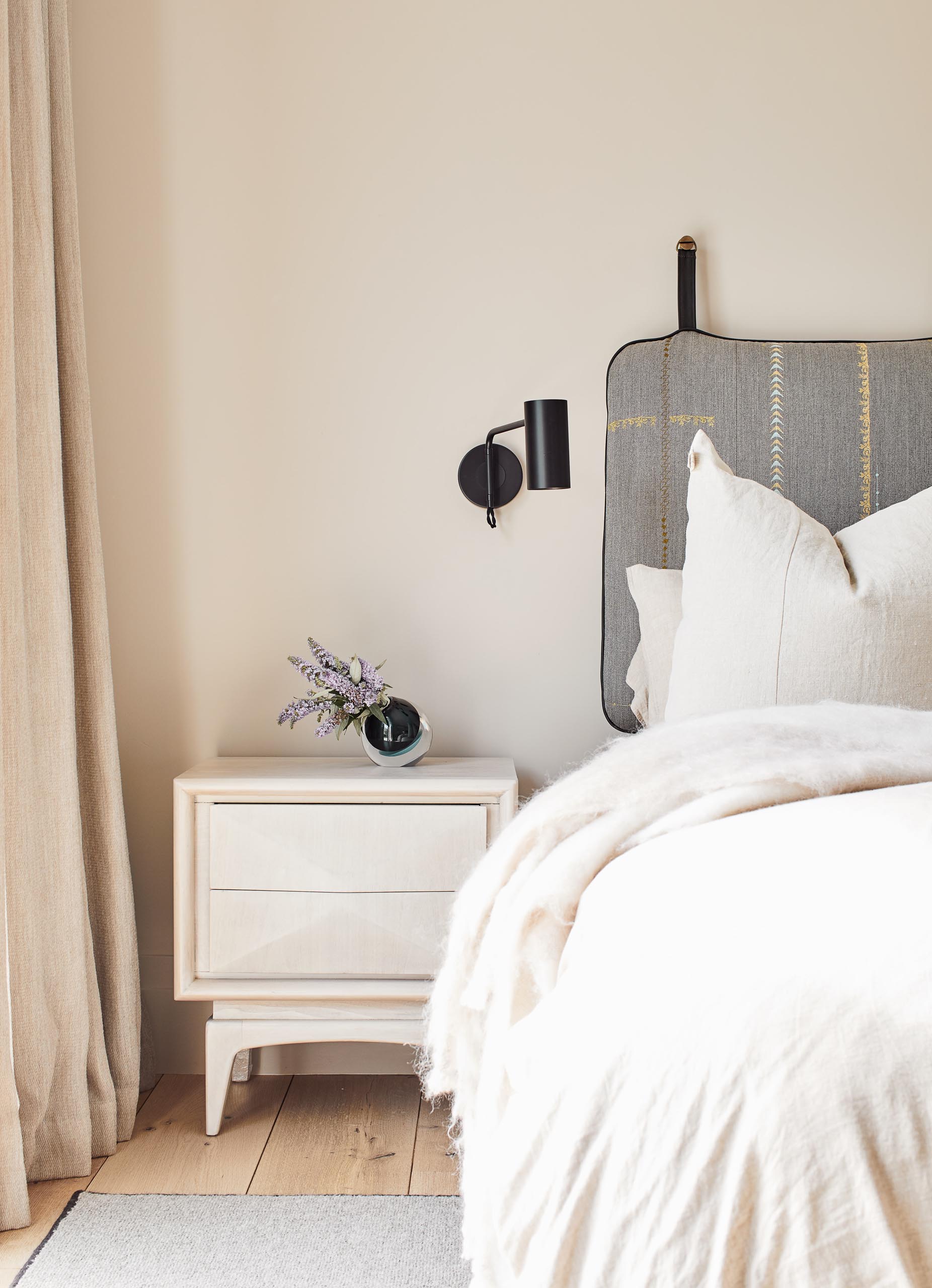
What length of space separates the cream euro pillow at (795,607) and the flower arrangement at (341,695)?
1.87 ft

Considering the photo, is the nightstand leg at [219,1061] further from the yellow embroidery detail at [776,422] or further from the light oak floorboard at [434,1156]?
the yellow embroidery detail at [776,422]

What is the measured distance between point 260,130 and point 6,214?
64 cm

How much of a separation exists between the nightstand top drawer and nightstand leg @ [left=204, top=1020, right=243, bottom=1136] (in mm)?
248

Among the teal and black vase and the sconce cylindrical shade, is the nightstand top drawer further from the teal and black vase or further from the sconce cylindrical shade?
the sconce cylindrical shade

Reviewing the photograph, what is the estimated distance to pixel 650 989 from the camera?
53 centimetres

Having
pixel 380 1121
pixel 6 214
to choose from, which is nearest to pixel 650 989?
pixel 380 1121

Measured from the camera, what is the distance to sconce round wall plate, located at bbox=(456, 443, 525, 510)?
6.02 feet

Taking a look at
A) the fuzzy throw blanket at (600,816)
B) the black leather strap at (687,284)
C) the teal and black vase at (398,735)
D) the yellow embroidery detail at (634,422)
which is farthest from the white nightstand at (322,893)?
the black leather strap at (687,284)

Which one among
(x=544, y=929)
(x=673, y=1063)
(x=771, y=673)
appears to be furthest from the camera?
(x=771, y=673)

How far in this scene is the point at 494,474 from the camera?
1833 mm

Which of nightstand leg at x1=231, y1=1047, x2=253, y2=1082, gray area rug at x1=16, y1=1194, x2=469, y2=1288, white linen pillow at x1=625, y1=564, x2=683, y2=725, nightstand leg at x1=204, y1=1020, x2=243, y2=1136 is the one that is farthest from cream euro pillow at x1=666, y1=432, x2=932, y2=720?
nightstand leg at x1=231, y1=1047, x2=253, y2=1082

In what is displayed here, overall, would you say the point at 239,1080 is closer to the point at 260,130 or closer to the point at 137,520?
the point at 137,520

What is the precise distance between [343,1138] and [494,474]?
1230mm

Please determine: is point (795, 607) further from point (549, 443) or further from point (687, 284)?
point (687, 284)
